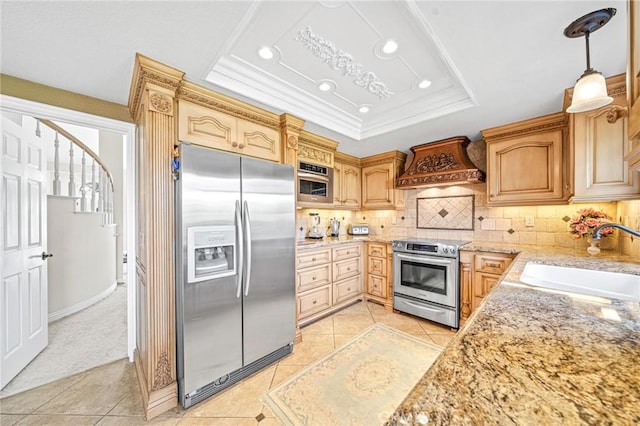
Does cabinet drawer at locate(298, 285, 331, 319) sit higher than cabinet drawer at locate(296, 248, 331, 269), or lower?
lower

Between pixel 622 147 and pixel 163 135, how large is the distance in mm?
3368

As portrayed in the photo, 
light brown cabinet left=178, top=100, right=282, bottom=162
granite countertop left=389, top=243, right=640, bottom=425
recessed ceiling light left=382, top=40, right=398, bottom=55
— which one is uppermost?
recessed ceiling light left=382, top=40, right=398, bottom=55

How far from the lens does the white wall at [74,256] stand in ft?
9.94

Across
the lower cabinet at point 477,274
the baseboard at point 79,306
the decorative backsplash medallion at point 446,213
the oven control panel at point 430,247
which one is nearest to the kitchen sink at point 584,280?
the lower cabinet at point 477,274

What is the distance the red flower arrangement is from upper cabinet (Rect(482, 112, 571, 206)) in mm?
218

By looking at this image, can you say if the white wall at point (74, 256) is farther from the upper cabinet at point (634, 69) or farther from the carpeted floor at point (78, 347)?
the upper cabinet at point (634, 69)

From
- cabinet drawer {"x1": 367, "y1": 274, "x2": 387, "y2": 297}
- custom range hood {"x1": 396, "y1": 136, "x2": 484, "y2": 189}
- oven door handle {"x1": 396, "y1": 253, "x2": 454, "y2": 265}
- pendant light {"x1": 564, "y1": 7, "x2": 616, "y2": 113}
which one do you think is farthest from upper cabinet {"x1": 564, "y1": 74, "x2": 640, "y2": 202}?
cabinet drawer {"x1": 367, "y1": 274, "x2": 387, "y2": 297}

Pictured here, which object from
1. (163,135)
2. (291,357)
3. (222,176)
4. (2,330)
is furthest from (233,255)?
(2,330)

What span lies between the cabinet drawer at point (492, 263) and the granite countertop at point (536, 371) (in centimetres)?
179

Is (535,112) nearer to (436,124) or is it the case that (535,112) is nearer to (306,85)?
(436,124)

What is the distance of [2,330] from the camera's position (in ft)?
5.81

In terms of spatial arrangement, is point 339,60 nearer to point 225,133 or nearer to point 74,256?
point 225,133

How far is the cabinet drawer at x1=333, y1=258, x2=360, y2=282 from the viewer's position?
3199 millimetres

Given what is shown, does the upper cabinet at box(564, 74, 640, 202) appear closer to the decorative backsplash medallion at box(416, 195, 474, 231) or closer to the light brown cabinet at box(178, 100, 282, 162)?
the decorative backsplash medallion at box(416, 195, 474, 231)
